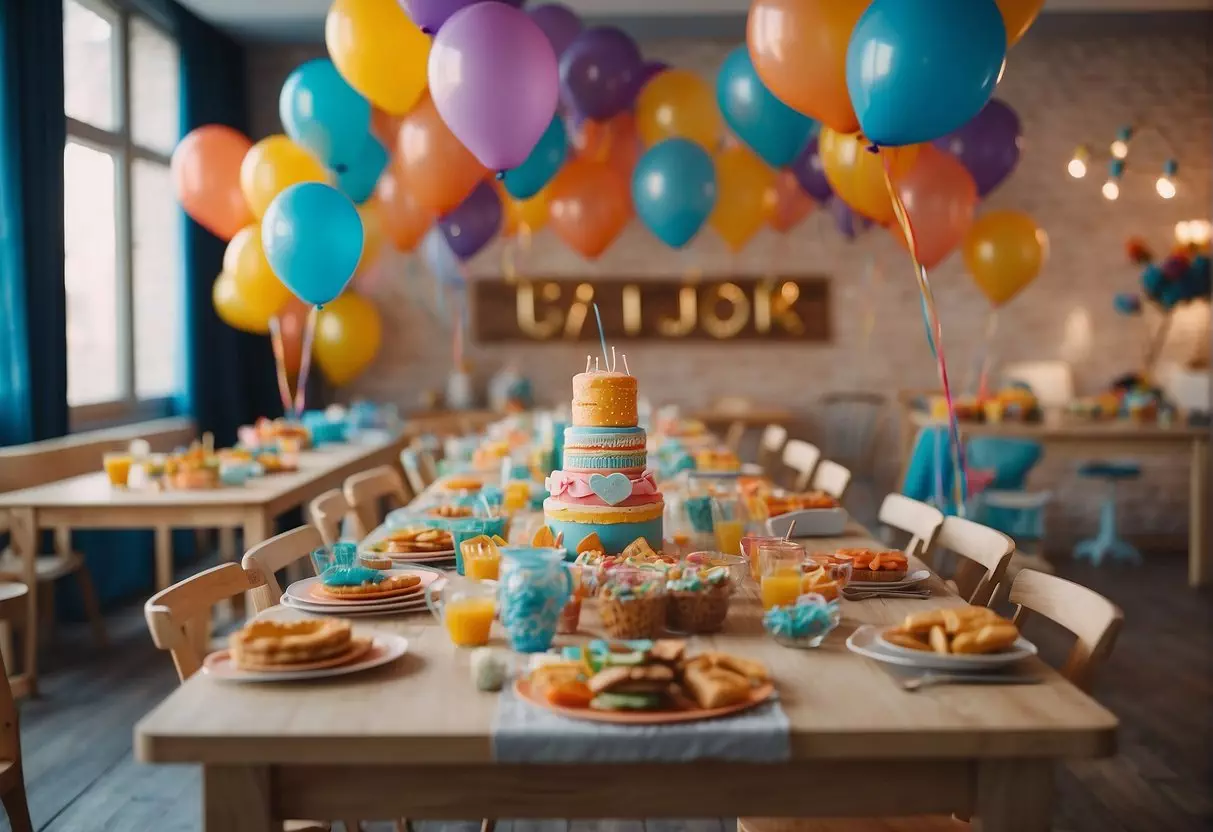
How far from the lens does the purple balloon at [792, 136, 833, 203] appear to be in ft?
19.8

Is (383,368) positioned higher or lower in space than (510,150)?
lower

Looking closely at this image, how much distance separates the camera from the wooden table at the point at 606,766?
4.84 feet

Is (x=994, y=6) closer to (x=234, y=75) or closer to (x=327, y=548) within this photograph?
(x=327, y=548)

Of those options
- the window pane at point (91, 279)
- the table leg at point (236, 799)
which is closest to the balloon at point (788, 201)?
the window pane at point (91, 279)

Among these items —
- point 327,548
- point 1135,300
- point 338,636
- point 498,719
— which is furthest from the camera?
point 1135,300

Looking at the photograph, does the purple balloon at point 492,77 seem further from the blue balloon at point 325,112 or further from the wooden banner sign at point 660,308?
the wooden banner sign at point 660,308

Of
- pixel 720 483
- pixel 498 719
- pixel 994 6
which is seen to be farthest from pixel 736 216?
pixel 498 719

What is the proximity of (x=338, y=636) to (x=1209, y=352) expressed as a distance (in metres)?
7.45

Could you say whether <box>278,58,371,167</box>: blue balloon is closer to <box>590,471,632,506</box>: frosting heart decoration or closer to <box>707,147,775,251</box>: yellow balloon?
<box>707,147,775,251</box>: yellow balloon

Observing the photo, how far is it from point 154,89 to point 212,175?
2265mm

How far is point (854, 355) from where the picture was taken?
8055 mm

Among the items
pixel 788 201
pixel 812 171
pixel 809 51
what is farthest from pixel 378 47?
pixel 788 201

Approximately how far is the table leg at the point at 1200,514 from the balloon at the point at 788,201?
2477 mm

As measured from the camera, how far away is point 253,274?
16.6ft
